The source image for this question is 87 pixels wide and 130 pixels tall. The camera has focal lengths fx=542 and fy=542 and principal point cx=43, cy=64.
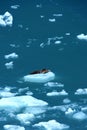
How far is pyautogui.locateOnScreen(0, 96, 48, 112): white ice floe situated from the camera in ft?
10.7

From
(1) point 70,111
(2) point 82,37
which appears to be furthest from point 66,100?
(2) point 82,37

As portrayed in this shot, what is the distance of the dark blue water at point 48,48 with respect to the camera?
11.3ft

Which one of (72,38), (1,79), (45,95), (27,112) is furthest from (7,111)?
(72,38)

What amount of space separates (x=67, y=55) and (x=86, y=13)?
1465 mm

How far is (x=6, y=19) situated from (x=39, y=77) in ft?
5.64

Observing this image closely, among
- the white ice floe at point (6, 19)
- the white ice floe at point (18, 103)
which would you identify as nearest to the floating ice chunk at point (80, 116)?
the white ice floe at point (18, 103)

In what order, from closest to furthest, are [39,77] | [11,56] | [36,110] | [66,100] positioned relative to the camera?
[36,110], [66,100], [39,77], [11,56]

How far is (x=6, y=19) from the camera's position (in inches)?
210

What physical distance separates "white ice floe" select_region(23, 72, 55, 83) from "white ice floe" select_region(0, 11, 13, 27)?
1.56 meters

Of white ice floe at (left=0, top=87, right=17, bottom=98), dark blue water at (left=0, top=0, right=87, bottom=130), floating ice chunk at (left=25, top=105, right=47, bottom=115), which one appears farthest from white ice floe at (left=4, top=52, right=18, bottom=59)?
floating ice chunk at (left=25, top=105, right=47, bottom=115)

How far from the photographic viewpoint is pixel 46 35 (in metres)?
4.82

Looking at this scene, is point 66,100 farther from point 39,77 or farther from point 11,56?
point 11,56

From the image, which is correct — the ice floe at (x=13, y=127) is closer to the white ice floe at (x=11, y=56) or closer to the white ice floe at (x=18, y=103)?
the white ice floe at (x=18, y=103)

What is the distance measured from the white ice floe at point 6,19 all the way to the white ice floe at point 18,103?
6.54 ft
